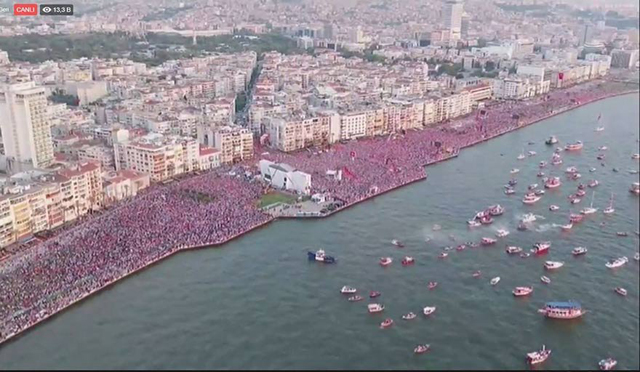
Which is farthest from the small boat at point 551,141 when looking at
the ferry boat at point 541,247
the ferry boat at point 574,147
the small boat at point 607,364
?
the small boat at point 607,364

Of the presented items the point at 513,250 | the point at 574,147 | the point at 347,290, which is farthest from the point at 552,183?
the point at 347,290

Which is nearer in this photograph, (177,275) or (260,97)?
(177,275)

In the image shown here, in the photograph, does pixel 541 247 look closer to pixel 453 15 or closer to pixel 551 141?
pixel 551 141

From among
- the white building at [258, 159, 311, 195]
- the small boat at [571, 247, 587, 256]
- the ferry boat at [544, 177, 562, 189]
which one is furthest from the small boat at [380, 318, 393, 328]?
the ferry boat at [544, 177, 562, 189]

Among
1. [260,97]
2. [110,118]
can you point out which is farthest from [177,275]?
[260,97]

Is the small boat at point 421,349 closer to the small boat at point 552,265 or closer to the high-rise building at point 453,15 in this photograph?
the small boat at point 552,265

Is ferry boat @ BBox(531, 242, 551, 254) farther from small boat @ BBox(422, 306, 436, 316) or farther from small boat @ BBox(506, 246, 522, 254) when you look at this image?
small boat @ BBox(422, 306, 436, 316)

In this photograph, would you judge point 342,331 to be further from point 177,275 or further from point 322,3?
point 322,3

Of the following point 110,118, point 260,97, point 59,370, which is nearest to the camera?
point 59,370
